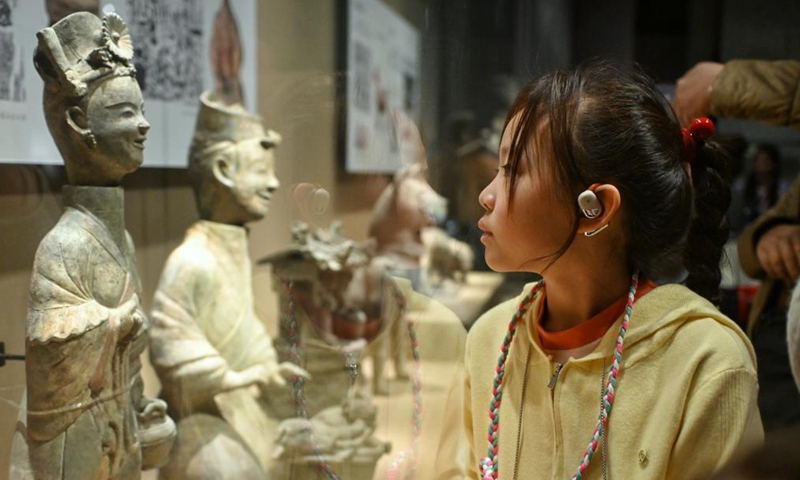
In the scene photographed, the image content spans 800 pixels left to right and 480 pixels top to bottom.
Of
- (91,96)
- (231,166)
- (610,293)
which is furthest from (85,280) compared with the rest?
(610,293)

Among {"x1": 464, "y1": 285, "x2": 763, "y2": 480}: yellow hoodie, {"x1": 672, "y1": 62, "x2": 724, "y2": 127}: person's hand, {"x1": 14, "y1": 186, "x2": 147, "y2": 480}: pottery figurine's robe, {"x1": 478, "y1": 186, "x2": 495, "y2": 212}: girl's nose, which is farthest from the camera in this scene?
{"x1": 672, "y1": 62, "x2": 724, "y2": 127}: person's hand

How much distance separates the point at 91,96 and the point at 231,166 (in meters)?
0.63

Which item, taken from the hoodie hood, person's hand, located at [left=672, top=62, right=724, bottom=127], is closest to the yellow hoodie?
the hoodie hood

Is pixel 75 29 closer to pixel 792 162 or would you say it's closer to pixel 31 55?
pixel 31 55

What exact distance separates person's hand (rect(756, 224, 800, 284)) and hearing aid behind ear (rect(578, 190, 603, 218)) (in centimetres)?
66

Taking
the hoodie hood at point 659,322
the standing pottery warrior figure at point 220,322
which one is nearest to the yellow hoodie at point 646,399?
the hoodie hood at point 659,322

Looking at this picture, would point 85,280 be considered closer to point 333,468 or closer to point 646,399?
point 333,468

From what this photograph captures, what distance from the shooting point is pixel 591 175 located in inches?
42.5

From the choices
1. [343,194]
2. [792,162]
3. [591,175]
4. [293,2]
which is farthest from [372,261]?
[591,175]

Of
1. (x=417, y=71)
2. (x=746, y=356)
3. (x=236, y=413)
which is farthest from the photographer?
(x=417, y=71)

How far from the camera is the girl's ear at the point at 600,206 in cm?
107

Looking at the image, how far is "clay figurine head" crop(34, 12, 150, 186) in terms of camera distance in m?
1.42

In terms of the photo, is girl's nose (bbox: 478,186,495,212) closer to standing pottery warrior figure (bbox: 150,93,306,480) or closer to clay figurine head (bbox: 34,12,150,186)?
clay figurine head (bbox: 34,12,150,186)

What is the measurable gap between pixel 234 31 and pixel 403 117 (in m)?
0.46
